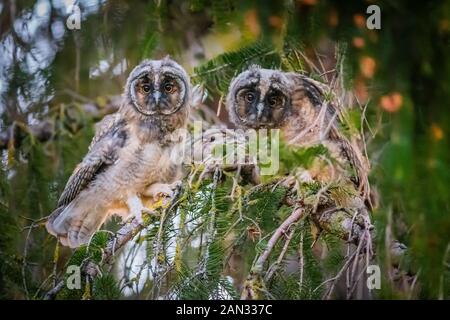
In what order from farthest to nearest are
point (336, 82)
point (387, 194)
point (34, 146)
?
1. point (34, 146)
2. point (336, 82)
3. point (387, 194)

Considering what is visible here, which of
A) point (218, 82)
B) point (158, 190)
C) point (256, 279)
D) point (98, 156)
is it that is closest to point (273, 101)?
point (218, 82)

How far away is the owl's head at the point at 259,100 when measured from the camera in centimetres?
231

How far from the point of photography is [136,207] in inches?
91.4

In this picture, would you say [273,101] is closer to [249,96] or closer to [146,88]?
[249,96]

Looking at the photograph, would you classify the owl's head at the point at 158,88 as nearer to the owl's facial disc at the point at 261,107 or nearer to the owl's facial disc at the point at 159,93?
the owl's facial disc at the point at 159,93

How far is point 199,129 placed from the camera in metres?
2.50

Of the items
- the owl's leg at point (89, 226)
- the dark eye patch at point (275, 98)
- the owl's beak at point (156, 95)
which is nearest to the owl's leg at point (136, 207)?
the owl's leg at point (89, 226)

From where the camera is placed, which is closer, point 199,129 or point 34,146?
point 34,146

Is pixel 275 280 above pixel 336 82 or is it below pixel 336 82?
below

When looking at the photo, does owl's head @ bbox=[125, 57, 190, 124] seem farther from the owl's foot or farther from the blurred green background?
the owl's foot
